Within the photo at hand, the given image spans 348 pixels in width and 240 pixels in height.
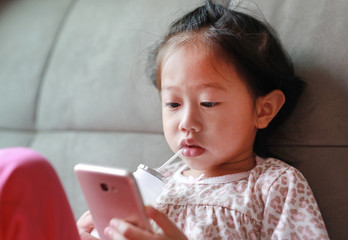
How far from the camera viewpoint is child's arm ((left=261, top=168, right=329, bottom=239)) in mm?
812

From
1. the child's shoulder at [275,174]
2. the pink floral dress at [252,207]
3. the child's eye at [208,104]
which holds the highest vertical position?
the child's eye at [208,104]

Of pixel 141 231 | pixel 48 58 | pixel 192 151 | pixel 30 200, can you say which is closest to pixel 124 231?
pixel 141 231

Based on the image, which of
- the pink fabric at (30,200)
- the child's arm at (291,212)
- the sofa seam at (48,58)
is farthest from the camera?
the sofa seam at (48,58)

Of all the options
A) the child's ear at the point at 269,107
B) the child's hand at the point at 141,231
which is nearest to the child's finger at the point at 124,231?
the child's hand at the point at 141,231

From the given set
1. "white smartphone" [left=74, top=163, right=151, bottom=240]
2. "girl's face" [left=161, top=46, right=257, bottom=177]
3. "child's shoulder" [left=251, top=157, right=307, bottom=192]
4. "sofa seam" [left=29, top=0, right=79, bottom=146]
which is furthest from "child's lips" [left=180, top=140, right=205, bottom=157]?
"sofa seam" [left=29, top=0, right=79, bottom=146]

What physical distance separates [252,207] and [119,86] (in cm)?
58

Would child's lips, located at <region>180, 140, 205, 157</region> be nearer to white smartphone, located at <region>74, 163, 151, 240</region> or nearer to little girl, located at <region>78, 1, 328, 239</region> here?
little girl, located at <region>78, 1, 328, 239</region>

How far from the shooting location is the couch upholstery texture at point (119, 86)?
3.14 ft

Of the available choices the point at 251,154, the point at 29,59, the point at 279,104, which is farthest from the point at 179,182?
the point at 29,59

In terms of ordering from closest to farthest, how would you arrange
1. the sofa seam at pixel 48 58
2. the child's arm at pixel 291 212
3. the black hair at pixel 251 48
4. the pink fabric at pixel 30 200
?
the pink fabric at pixel 30 200
the child's arm at pixel 291 212
the black hair at pixel 251 48
the sofa seam at pixel 48 58

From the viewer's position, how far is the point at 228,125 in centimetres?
92

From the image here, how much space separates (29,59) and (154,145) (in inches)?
24.2

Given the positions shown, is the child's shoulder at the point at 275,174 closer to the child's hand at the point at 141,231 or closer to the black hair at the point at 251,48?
the black hair at the point at 251,48

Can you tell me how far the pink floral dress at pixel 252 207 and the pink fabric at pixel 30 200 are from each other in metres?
0.29
